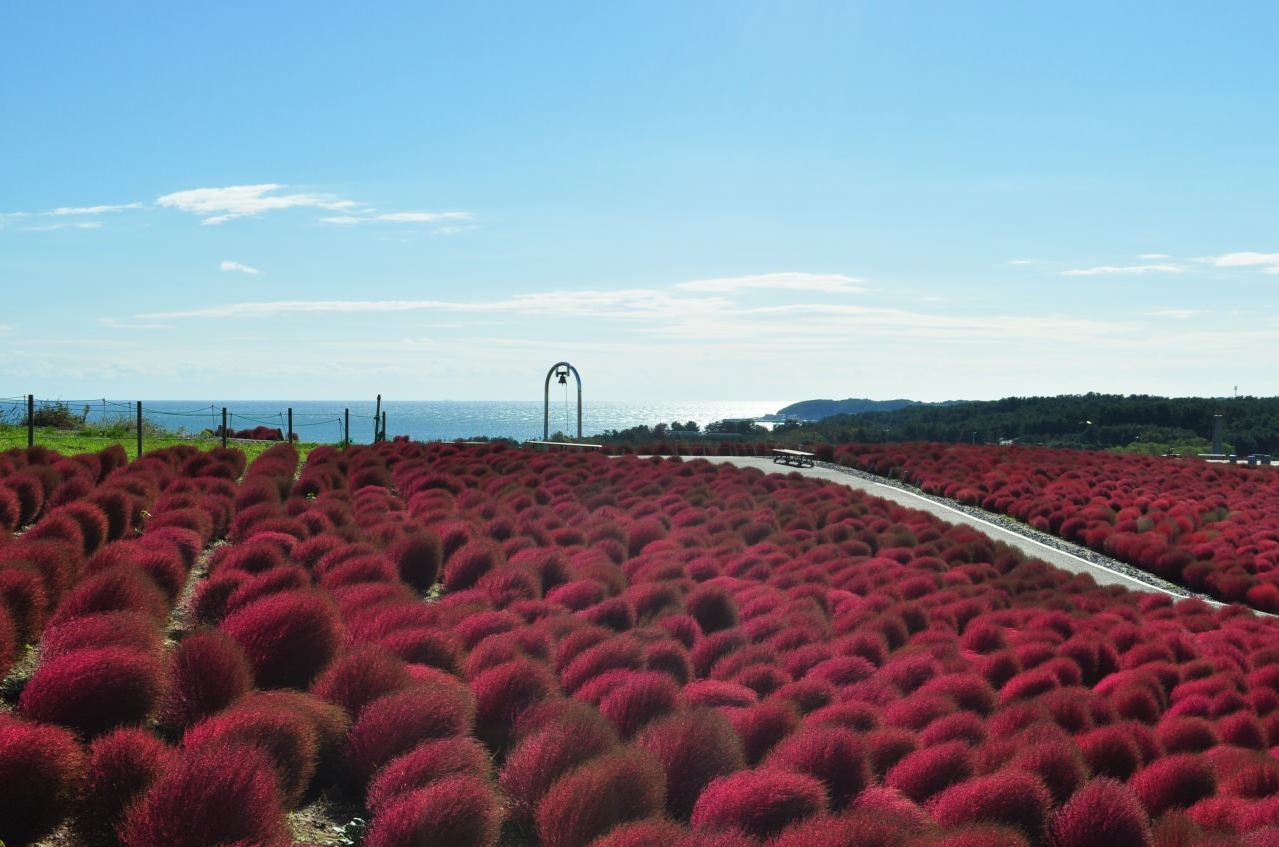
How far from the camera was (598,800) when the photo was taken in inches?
167

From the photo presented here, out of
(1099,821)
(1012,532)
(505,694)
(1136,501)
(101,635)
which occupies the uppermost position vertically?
(101,635)

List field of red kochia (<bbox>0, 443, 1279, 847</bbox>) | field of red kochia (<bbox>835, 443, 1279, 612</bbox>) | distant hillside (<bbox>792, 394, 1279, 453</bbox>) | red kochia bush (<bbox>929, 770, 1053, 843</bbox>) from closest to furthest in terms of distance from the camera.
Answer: field of red kochia (<bbox>0, 443, 1279, 847</bbox>) → red kochia bush (<bbox>929, 770, 1053, 843</bbox>) → field of red kochia (<bbox>835, 443, 1279, 612</bbox>) → distant hillside (<bbox>792, 394, 1279, 453</bbox>)

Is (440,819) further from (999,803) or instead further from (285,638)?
(999,803)

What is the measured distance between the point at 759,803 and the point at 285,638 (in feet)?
8.75

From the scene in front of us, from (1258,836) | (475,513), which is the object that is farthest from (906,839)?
(475,513)

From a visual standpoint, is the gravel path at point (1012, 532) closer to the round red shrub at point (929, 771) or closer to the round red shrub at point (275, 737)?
the round red shrub at point (929, 771)

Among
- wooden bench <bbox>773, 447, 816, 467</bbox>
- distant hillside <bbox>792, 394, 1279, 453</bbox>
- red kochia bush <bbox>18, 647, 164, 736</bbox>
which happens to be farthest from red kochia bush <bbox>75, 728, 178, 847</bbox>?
distant hillside <bbox>792, 394, 1279, 453</bbox>

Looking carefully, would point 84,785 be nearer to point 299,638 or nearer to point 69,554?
point 299,638

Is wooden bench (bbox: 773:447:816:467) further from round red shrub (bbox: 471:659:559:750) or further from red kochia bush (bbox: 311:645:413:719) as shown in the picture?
red kochia bush (bbox: 311:645:413:719)

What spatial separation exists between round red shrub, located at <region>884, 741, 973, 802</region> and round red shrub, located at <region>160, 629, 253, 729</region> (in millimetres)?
3220

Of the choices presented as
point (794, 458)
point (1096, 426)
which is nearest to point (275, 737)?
point (794, 458)

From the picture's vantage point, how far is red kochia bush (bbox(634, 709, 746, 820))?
479 centimetres

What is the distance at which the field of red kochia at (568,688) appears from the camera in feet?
13.4

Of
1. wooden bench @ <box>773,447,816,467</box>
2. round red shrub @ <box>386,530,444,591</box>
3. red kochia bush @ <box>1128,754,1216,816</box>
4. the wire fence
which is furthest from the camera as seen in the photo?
wooden bench @ <box>773,447,816,467</box>
